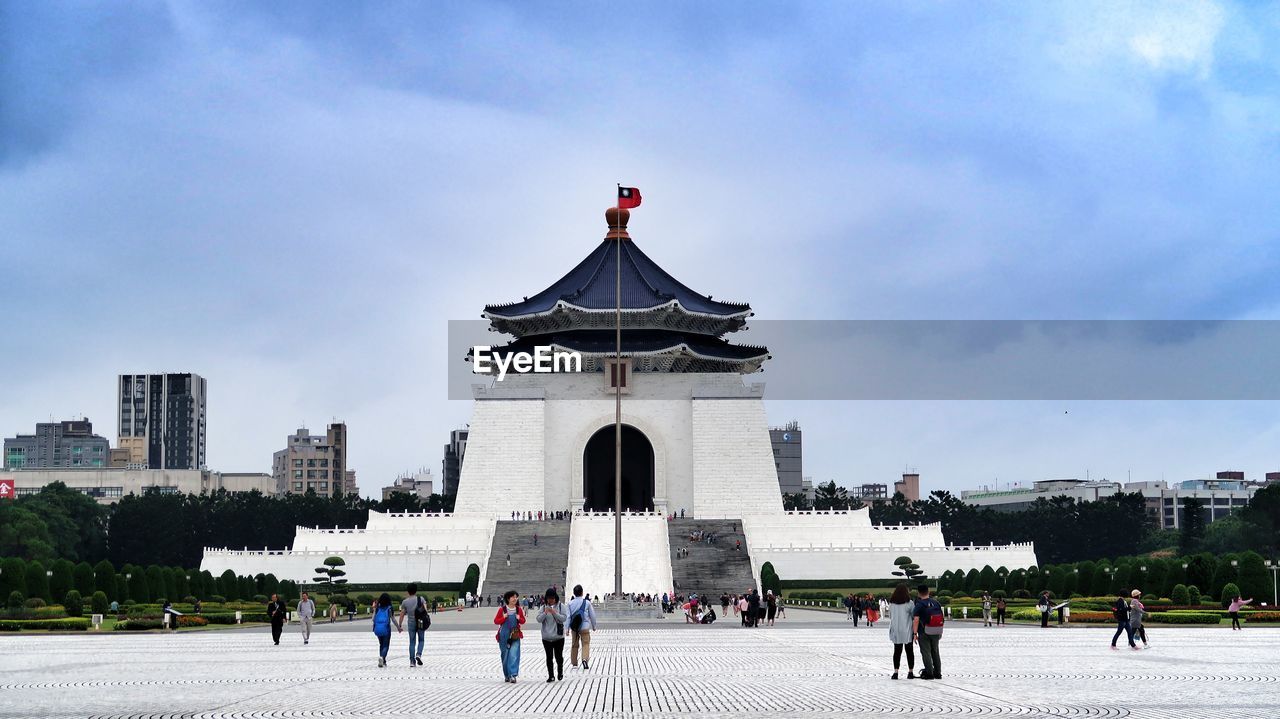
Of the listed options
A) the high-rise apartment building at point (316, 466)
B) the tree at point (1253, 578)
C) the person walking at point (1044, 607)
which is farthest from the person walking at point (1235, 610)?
the high-rise apartment building at point (316, 466)

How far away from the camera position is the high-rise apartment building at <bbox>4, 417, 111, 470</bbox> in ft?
421

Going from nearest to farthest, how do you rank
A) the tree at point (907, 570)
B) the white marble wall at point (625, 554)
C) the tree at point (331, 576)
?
the tree at point (331, 576) → the white marble wall at point (625, 554) → the tree at point (907, 570)

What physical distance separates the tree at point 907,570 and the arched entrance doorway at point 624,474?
53.4 ft

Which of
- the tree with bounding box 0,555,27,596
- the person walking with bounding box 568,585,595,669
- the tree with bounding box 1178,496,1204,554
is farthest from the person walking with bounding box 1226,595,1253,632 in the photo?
the tree with bounding box 1178,496,1204,554

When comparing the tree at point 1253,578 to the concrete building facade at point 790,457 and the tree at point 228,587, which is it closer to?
the tree at point 228,587

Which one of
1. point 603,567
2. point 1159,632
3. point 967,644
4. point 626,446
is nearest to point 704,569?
point 603,567

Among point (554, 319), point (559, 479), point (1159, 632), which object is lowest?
point (1159, 632)

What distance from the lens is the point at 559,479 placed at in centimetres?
6256

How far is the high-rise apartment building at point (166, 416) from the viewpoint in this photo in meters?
136

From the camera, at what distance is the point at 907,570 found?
1969 inches

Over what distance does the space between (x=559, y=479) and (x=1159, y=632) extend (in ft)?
122

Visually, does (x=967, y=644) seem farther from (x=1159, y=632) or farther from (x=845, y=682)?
(x=845, y=682)

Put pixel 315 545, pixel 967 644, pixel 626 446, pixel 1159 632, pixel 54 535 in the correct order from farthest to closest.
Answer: pixel 626 446 < pixel 54 535 < pixel 315 545 < pixel 1159 632 < pixel 967 644

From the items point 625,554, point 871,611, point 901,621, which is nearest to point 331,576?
point 625,554
